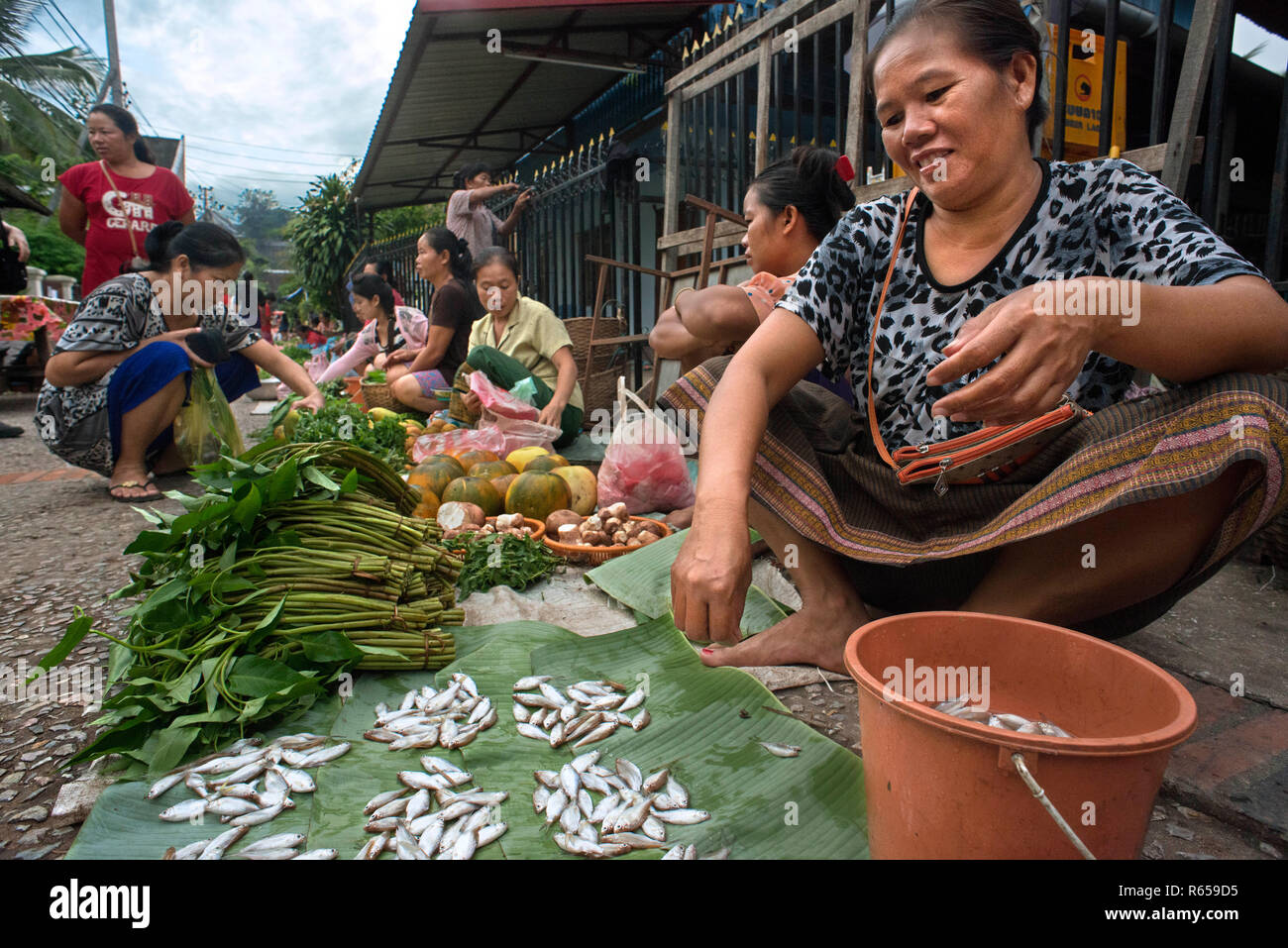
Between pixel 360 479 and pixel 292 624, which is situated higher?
pixel 360 479

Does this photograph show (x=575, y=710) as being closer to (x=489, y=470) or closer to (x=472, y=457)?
(x=489, y=470)

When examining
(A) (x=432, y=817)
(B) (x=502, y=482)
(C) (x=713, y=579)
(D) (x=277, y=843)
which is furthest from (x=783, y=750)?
(B) (x=502, y=482)

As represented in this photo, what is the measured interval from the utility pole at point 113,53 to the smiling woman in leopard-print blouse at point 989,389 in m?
19.7

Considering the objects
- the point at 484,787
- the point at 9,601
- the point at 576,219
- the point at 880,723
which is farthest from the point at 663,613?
the point at 576,219

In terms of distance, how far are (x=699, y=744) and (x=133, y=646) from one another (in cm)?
138

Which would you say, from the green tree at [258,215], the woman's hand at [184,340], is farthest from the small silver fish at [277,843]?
the green tree at [258,215]

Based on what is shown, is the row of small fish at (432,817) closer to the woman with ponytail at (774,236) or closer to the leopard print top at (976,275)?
the leopard print top at (976,275)

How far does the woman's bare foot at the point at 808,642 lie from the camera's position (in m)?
2.04

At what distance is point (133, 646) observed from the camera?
182 cm

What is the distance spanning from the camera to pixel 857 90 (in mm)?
4129

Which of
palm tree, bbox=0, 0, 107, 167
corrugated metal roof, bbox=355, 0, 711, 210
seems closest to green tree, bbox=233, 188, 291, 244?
palm tree, bbox=0, 0, 107, 167

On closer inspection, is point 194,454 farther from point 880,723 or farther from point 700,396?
point 880,723

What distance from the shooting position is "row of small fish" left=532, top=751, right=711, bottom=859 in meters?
1.39

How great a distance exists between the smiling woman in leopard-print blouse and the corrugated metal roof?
Result: 5.77 m
